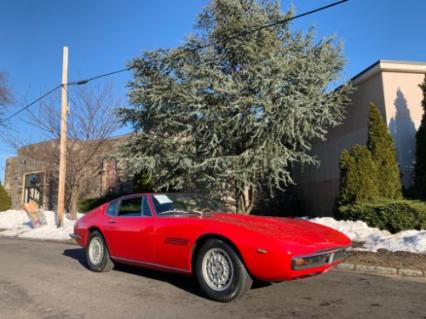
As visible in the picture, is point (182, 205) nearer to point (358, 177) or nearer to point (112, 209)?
point (112, 209)

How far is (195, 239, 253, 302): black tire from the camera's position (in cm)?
514

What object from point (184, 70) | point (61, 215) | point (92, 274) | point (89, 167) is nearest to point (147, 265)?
point (92, 274)

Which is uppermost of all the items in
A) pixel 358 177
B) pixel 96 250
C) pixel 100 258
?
pixel 358 177

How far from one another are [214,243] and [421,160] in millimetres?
8762

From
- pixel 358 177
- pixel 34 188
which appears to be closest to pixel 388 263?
pixel 358 177

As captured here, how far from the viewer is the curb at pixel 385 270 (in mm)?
6988

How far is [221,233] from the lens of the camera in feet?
17.4

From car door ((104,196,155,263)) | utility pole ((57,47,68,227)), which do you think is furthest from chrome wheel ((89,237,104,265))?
utility pole ((57,47,68,227))

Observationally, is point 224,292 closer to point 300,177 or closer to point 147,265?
point 147,265

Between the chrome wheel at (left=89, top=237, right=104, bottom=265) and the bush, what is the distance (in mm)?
6901

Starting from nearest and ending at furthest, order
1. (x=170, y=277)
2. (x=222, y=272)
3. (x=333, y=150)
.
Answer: (x=222, y=272) → (x=170, y=277) → (x=333, y=150)

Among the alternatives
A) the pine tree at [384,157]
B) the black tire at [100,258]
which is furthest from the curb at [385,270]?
the pine tree at [384,157]

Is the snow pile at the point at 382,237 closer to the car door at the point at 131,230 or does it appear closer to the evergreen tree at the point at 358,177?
the evergreen tree at the point at 358,177

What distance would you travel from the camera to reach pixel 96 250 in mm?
7758
